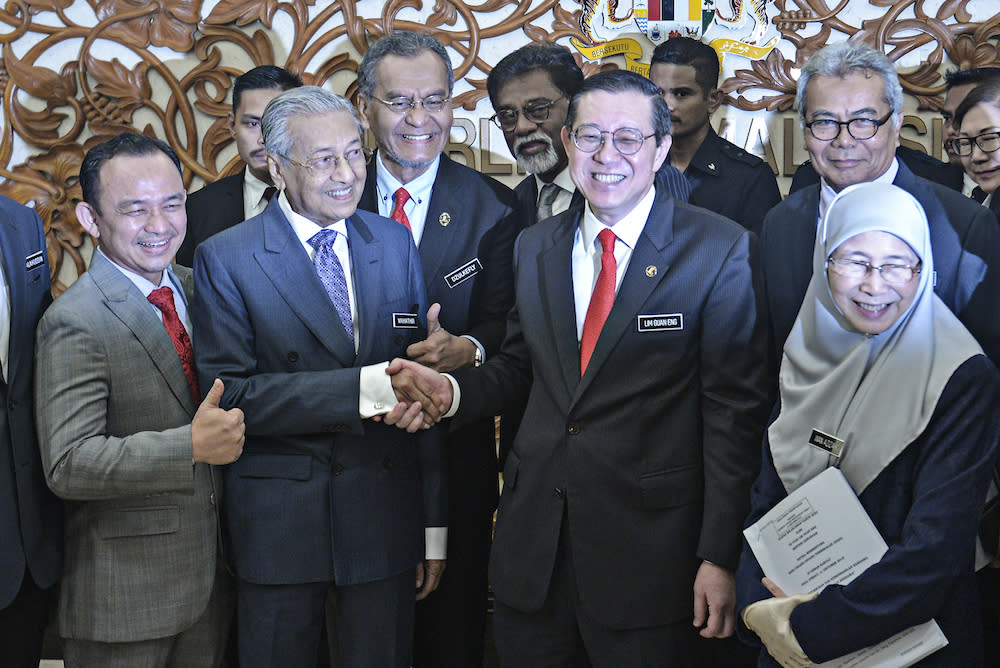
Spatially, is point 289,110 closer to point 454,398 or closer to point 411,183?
point 411,183

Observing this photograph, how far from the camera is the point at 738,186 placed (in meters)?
2.88

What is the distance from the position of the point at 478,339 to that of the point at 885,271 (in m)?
1.05

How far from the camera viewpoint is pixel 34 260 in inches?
90.6

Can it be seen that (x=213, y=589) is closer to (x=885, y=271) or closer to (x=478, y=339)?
(x=478, y=339)

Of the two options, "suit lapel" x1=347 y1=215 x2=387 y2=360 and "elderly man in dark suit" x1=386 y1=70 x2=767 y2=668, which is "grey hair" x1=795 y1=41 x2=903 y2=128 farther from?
"suit lapel" x1=347 y1=215 x2=387 y2=360

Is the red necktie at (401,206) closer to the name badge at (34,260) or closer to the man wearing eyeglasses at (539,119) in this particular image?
the man wearing eyeglasses at (539,119)

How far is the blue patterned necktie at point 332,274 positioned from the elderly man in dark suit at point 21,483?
0.68 metres

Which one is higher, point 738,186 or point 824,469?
point 738,186

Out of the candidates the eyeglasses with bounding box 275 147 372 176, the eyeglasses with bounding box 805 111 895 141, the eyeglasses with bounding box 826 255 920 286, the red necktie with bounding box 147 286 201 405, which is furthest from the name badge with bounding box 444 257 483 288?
the eyeglasses with bounding box 826 255 920 286

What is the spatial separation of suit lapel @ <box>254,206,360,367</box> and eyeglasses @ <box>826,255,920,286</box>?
3.40 feet

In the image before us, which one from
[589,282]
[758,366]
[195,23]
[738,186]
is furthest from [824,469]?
[195,23]

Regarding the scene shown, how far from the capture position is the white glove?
1.69m

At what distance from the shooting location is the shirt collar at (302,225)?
7.23 feet

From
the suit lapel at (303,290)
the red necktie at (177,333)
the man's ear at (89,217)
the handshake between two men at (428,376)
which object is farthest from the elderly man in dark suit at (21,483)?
the handshake between two men at (428,376)
